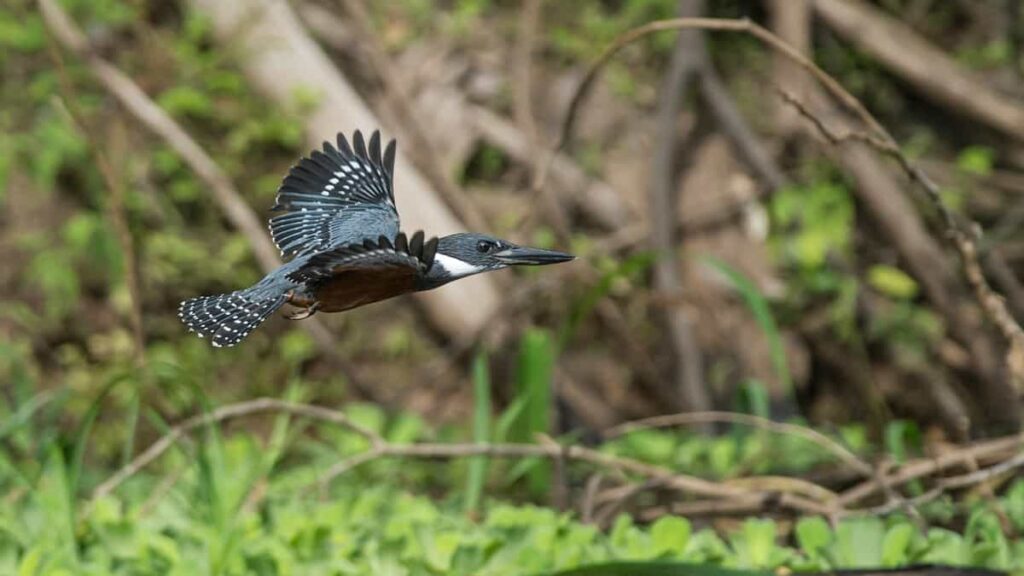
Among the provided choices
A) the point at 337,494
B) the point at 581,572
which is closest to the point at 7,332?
the point at 337,494

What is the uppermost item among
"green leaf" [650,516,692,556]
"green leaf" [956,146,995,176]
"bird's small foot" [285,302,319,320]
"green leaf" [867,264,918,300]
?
"green leaf" [956,146,995,176]

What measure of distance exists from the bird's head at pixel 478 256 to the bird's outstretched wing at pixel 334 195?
237 millimetres

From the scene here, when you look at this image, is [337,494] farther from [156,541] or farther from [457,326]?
[457,326]

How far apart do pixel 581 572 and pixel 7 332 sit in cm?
389

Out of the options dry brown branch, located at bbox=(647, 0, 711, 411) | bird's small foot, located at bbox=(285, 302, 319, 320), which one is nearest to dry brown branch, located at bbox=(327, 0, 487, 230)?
dry brown branch, located at bbox=(647, 0, 711, 411)

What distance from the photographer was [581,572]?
1.98 meters

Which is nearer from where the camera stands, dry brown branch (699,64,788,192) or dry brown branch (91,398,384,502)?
dry brown branch (91,398,384,502)

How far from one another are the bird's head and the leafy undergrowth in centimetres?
87

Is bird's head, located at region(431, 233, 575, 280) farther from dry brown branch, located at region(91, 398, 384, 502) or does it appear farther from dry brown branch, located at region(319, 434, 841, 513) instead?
dry brown branch, located at region(319, 434, 841, 513)

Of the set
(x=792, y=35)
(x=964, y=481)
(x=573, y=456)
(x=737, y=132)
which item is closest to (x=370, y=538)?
(x=573, y=456)

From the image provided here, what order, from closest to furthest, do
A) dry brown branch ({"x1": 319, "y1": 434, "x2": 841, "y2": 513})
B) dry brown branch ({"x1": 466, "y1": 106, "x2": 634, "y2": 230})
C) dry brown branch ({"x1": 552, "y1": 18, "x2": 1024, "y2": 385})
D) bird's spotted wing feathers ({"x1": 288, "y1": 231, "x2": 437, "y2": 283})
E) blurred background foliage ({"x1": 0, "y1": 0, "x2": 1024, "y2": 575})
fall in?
bird's spotted wing feathers ({"x1": 288, "y1": 231, "x2": 437, "y2": 283}), dry brown branch ({"x1": 552, "y1": 18, "x2": 1024, "y2": 385}), dry brown branch ({"x1": 319, "y1": 434, "x2": 841, "y2": 513}), blurred background foliage ({"x1": 0, "y1": 0, "x2": 1024, "y2": 575}), dry brown branch ({"x1": 466, "y1": 106, "x2": 634, "y2": 230})

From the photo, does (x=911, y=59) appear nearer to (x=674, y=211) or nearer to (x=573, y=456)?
(x=674, y=211)

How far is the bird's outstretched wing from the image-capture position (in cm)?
196

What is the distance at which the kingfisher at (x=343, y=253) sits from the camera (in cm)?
147
